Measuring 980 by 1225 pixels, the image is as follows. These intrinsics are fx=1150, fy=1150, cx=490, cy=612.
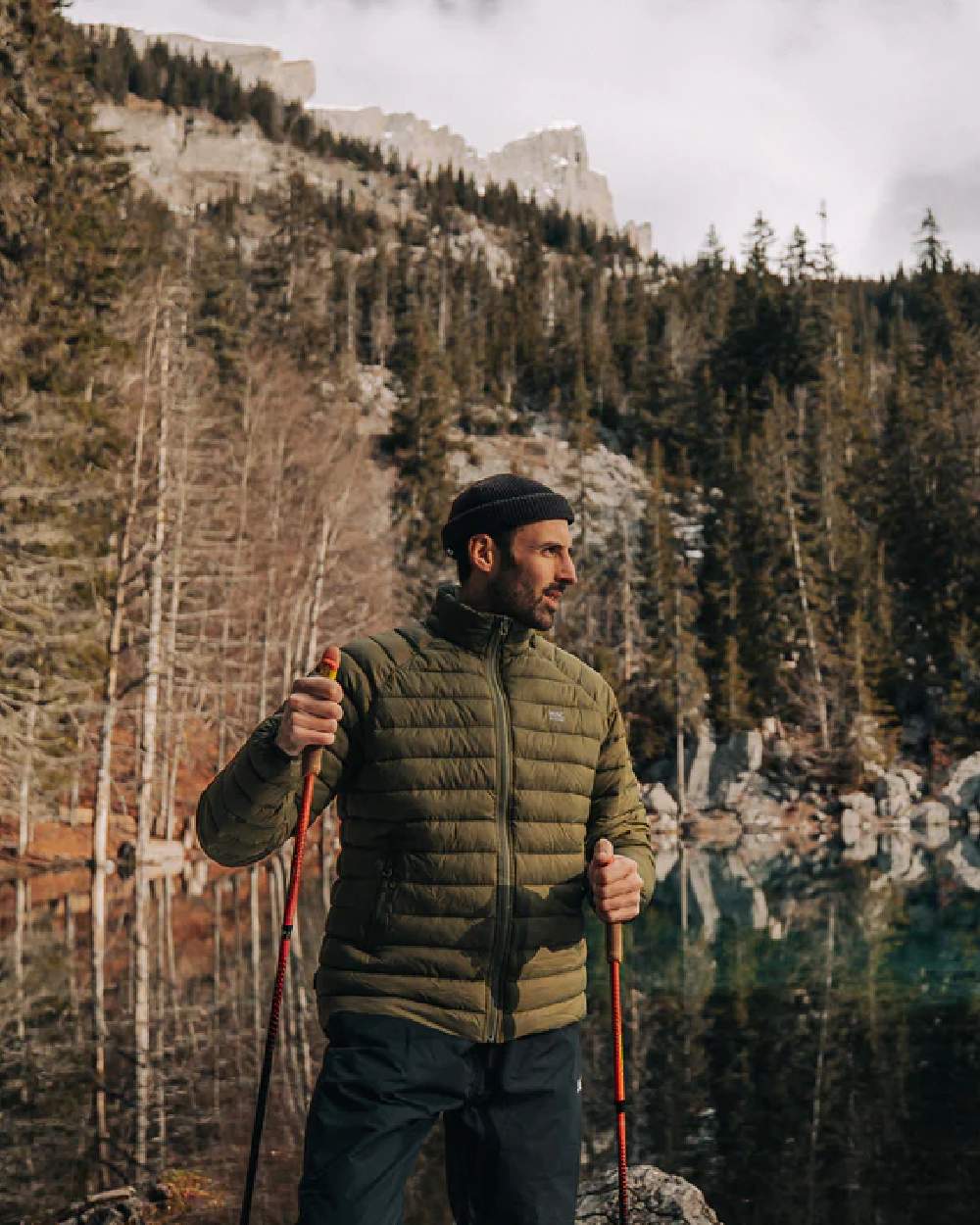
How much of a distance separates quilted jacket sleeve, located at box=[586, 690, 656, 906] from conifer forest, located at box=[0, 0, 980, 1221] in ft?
15.6

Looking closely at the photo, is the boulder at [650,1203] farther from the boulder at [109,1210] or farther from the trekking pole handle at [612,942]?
the trekking pole handle at [612,942]

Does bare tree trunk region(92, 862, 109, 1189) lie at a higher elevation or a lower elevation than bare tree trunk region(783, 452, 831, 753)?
lower

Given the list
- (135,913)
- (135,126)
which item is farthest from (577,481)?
(135,126)

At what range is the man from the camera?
2908 millimetres

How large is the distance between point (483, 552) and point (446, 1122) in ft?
5.28

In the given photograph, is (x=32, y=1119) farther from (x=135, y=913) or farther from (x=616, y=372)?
(x=616, y=372)

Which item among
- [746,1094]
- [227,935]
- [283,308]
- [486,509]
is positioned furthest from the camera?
[283,308]

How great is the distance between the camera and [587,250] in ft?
445

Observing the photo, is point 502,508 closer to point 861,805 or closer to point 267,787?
point 267,787

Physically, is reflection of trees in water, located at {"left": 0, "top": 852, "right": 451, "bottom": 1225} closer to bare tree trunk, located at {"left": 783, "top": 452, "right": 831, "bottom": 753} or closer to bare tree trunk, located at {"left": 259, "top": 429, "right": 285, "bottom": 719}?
bare tree trunk, located at {"left": 259, "top": 429, "right": 285, "bottom": 719}

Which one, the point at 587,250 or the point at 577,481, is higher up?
the point at 587,250

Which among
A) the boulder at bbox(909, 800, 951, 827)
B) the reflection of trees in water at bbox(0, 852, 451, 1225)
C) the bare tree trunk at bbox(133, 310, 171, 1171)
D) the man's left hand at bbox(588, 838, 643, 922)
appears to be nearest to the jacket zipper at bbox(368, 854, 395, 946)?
the man's left hand at bbox(588, 838, 643, 922)

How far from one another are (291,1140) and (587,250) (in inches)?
5382

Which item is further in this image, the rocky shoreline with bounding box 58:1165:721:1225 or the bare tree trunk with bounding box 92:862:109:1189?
the bare tree trunk with bounding box 92:862:109:1189
